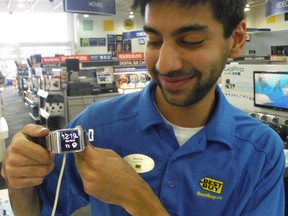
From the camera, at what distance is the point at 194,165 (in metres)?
1.00

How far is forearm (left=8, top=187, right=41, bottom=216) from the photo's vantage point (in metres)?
0.95

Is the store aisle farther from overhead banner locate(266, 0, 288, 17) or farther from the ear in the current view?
the ear

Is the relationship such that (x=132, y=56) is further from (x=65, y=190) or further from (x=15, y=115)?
(x=65, y=190)

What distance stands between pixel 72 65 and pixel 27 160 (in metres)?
5.93

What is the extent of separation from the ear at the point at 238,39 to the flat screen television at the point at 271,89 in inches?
83.4

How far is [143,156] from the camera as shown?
101 centimetres

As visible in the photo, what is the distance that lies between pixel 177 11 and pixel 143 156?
0.43 metres

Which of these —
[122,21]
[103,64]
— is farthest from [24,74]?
[103,64]

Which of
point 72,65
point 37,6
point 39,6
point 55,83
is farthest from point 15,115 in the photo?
point 39,6

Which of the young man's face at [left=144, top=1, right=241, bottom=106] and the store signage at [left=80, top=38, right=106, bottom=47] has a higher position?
the store signage at [left=80, top=38, right=106, bottom=47]

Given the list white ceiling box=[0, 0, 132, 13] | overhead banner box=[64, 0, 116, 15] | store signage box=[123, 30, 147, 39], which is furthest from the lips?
white ceiling box=[0, 0, 132, 13]

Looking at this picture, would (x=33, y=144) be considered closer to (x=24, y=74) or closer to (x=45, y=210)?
(x=45, y=210)

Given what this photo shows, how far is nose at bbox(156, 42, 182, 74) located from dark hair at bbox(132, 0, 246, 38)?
0.12 meters

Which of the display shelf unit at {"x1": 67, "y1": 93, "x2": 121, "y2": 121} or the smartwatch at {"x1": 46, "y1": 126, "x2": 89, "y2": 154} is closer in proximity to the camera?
the smartwatch at {"x1": 46, "y1": 126, "x2": 89, "y2": 154}
